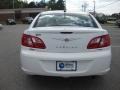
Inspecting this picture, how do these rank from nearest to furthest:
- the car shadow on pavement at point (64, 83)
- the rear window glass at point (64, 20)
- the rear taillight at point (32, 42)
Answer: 1. the rear taillight at point (32, 42)
2. the car shadow on pavement at point (64, 83)
3. the rear window glass at point (64, 20)

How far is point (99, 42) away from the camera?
5.93 m

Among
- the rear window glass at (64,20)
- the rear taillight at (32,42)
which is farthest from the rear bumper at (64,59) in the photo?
the rear window glass at (64,20)

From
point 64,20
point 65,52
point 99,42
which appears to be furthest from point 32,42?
point 99,42

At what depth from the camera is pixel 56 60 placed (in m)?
5.65

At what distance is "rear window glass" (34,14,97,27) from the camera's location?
259 inches

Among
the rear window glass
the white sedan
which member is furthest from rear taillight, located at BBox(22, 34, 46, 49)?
the rear window glass

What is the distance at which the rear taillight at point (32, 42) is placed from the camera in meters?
5.83

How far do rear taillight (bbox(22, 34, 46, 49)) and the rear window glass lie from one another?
0.66 m

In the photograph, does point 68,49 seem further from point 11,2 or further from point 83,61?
Result: point 11,2

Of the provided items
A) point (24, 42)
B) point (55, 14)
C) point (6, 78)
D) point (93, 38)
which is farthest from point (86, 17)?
point (6, 78)

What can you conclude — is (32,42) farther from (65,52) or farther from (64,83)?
(64,83)

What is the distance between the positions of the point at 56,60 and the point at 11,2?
328 feet

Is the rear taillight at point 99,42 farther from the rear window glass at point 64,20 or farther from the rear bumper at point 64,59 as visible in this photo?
the rear window glass at point 64,20

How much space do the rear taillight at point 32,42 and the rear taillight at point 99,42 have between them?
890 millimetres
